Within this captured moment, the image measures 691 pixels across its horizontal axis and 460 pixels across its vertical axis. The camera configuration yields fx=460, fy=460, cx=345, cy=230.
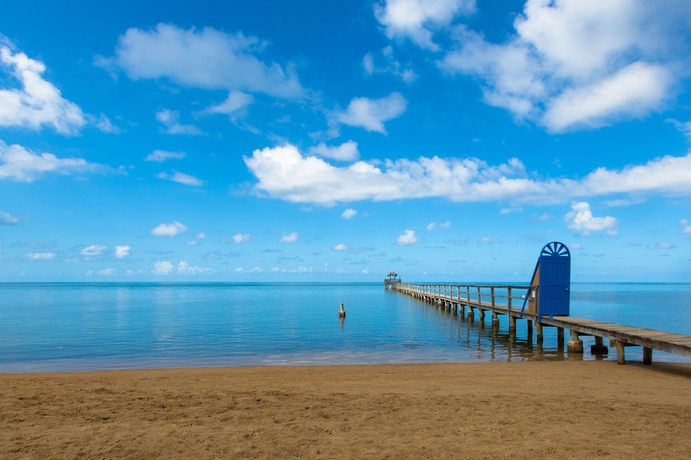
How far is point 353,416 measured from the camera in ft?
20.0

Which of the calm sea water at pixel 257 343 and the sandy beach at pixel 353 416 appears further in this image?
the calm sea water at pixel 257 343

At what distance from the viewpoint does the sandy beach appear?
15.8 ft

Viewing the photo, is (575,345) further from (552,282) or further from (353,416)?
(353,416)

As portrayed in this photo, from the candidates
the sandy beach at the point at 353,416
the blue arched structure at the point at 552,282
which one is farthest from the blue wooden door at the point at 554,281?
the sandy beach at the point at 353,416

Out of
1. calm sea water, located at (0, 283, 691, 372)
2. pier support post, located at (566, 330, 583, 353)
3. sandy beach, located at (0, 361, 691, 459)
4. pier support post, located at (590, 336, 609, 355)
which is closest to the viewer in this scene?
sandy beach, located at (0, 361, 691, 459)

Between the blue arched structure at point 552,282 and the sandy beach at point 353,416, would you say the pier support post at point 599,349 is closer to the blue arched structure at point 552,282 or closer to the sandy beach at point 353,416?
the blue arched structure at point 552,282

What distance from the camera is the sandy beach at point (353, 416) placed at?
4816 millimetres

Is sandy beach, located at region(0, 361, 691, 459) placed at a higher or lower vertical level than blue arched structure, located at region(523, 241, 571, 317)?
lower

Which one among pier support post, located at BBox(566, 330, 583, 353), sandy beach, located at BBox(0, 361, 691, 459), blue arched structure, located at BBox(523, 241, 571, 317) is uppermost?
blue arched structure, located at BBox(523, 241, 571, 317)

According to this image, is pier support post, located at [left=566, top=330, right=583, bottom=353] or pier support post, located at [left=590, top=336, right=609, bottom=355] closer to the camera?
pier support post, located at [left=590, top=336, right=609, bottom=355]

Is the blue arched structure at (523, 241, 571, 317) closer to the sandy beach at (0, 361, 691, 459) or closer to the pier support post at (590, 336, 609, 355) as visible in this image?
the pier support post at (590, 336, 609, 355)

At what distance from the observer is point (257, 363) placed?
1316 cm

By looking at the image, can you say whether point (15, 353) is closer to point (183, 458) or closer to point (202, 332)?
point (202, 332)

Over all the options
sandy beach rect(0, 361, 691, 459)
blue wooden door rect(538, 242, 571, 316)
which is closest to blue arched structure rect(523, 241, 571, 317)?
blue wooden door rect(538, 242, 571, 316)
